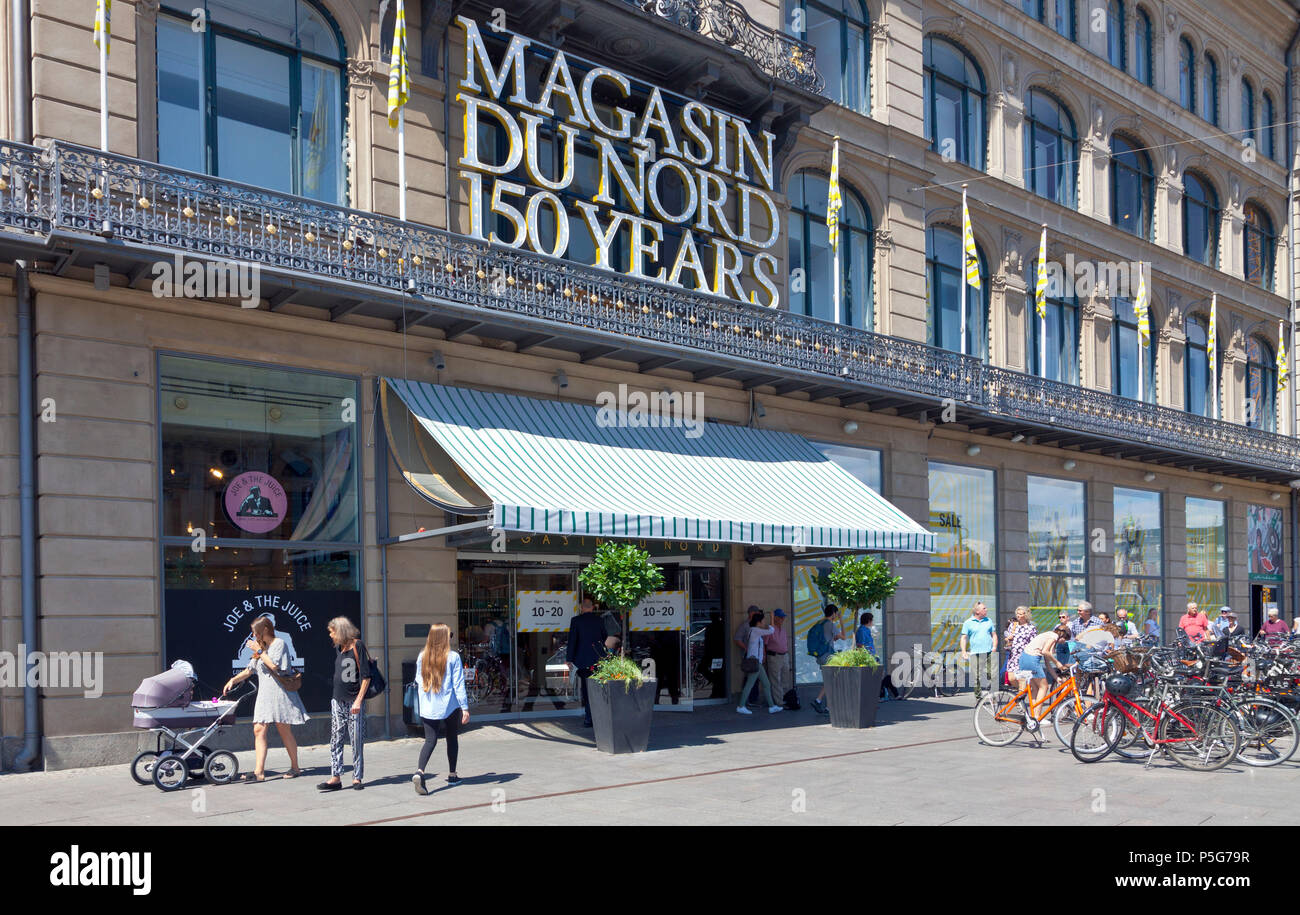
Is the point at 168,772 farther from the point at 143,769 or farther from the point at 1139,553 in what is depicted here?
the point at 1139,553

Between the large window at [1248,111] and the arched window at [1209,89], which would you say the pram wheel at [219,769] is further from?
the large window at [1248,111]

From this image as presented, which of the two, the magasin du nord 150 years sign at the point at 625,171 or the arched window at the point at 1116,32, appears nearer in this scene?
the magasin du nord 150 years sign at the point at 625,171

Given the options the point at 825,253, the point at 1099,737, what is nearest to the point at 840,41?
the point at 825,253

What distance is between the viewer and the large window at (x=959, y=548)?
2536 cm

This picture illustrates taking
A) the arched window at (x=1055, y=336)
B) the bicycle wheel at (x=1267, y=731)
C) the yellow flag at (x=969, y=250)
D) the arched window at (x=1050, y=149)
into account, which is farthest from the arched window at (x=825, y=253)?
the bicycle wheel at (x=1267, y=731)

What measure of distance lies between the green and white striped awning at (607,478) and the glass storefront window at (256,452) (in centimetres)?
80

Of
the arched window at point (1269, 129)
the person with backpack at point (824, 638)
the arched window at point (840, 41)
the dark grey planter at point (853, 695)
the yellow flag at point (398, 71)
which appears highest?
the arched window at point (1269, 129)

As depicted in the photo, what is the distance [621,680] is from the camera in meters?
14.6

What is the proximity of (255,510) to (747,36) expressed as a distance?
39.1 feet

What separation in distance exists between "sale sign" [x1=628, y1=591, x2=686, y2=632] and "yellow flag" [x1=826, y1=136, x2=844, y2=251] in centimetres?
714

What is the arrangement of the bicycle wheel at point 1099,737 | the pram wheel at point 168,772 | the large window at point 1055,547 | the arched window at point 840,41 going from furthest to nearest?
the large window at point 1055,547 < the arched window at point 840,41 < the bicycle wheel at point 1099,737 < the pram wheel at point 168,772

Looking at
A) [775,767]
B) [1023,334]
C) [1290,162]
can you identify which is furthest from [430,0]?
[1290,162]

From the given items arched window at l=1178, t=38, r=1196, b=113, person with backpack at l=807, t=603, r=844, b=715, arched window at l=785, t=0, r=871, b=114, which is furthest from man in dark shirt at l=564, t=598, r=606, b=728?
arched window at l=1178, t=38, r=1196, b=113
